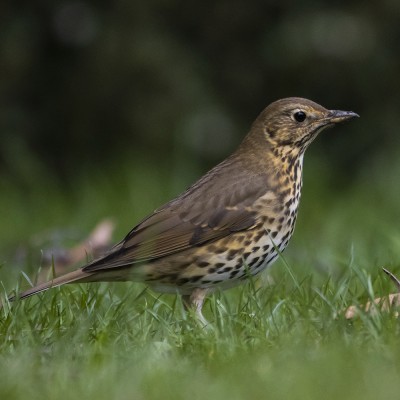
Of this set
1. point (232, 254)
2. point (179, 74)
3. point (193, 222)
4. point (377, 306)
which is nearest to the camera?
point (377, 306)

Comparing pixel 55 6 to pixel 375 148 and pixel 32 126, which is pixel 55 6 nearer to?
pixel 32 126

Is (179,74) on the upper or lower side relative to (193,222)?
upper

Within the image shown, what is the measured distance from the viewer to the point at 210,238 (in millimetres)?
5496

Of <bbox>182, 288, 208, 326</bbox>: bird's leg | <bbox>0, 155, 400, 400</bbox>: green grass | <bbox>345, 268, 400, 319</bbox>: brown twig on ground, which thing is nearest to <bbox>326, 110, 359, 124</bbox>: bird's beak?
→ <bbox>0, 155, 400, 400</bbox>: green grass

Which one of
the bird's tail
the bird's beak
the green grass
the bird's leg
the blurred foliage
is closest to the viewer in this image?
the green grass

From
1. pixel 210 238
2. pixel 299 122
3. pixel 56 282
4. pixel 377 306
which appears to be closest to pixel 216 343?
pixel 377 306

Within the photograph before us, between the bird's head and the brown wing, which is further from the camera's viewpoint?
the bird's head

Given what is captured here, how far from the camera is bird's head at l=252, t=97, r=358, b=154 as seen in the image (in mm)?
5941

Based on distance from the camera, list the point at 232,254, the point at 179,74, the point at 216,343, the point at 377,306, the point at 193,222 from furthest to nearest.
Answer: the point at 179,74 < the point at 193,222 < the point at 232,254 < the point at 377,306 < the point at 216,343

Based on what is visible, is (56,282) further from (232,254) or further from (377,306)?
(377,306)

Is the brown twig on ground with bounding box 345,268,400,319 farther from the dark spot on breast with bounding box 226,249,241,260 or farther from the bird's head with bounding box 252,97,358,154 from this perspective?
the bird's head with bounding box 252,97,358,154

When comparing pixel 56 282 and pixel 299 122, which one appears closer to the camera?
pixel 56 282

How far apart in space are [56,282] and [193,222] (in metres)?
0.71

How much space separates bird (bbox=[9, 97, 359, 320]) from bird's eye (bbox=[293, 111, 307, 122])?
0.24 metres
